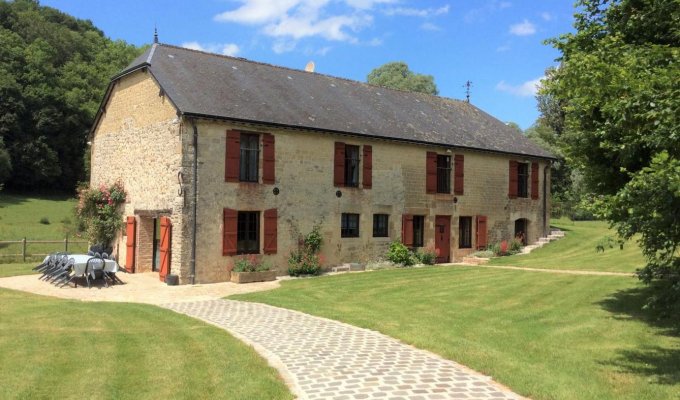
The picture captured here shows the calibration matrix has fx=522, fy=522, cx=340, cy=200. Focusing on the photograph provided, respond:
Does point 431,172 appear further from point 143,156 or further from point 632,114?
point 632,114

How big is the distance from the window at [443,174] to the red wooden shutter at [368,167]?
360 centimetres

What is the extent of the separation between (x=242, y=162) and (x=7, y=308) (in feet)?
25.0

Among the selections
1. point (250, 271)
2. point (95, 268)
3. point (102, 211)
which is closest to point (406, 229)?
point (250, 271)

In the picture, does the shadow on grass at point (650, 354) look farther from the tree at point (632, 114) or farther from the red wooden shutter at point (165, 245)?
the red wooden shutter at point (165, 245)

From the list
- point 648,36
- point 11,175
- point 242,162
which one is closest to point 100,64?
point 11,175

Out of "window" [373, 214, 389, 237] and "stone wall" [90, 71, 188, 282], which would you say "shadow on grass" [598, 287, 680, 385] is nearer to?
"window" [373, 214, 389, 237]

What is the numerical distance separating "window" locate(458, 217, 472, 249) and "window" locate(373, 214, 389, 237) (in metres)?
3.95

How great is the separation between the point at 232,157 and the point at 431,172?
831 centimetres

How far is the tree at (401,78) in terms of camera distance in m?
52.2

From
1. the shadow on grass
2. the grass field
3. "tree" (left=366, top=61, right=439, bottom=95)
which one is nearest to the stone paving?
the shadow on grass

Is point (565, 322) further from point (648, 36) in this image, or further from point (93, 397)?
point (93, 397)

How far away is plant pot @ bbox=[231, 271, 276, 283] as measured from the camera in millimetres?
15156

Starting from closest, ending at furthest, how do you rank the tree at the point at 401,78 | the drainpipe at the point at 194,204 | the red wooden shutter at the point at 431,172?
the drainpipe at the point at 194,204
the red wooden shutter at the point at 431,172
the tree at the point at 401,78

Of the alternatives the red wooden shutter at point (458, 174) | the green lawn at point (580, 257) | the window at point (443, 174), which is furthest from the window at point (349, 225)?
the green lawn at point (580, 257)
